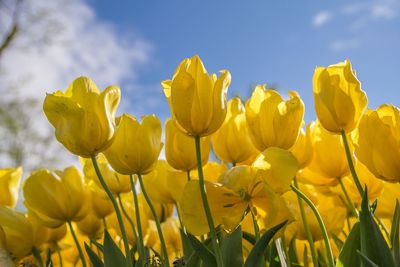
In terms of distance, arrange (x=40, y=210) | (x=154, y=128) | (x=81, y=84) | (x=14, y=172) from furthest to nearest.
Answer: (x=14, y=172)
(x=40, y=210)
(x=154, y=128)
(x=81, y=84)

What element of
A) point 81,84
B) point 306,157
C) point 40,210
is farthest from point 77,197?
point 306,157

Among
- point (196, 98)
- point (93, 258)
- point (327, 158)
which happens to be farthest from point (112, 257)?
point (327, 158)

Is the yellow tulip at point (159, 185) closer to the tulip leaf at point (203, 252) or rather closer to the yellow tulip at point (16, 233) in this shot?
the yellow tulip at point (16, 233)

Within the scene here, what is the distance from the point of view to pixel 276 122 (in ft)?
3.11

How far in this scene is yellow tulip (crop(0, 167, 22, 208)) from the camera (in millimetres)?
1372

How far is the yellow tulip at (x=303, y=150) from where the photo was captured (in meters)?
1.11

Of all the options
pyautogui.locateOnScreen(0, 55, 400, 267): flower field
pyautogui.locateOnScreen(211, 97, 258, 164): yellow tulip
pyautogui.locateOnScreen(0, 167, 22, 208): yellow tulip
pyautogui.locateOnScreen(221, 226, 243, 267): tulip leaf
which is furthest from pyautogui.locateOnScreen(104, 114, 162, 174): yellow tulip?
pyautogui.locateOnScreen(0, 167, 22, 208): yellow tulip

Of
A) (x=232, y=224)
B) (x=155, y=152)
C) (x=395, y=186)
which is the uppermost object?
(x=155, y=152)

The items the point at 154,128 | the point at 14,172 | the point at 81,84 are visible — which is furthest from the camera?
the point at 14,172

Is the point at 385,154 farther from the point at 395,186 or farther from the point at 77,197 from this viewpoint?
the point at 77,197

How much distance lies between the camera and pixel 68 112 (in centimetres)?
86

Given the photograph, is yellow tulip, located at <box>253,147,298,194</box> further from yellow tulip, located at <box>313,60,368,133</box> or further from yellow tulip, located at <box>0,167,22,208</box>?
yellow tulip, located at <box>0,167,22,208</box>

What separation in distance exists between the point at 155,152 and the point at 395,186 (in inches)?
20.9

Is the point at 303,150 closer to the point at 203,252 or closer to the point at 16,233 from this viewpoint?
the point at 203,252
